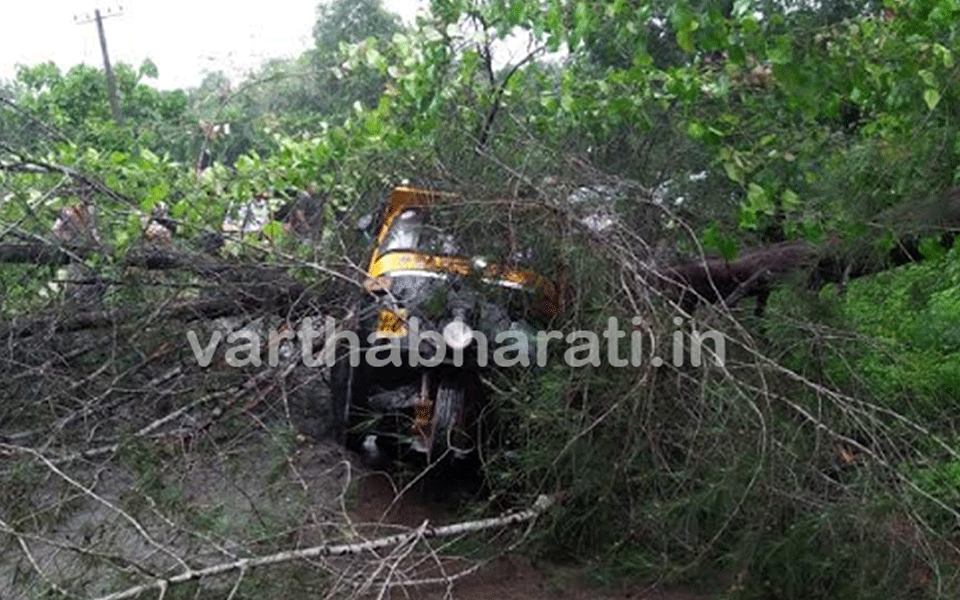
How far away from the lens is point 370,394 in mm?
5258

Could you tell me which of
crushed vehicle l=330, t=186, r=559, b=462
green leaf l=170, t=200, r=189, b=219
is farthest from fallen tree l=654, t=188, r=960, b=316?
green leaf l=170, t=200, r=189, b=219

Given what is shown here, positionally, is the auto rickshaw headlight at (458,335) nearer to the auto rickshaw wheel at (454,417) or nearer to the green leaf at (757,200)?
the auto rickshaw wheel at (454,417)

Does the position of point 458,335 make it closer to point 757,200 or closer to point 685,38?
point 757,200

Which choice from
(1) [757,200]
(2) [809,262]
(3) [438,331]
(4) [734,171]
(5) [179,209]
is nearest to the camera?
(1) [757,200]

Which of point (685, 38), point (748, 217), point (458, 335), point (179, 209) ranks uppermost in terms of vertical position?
point (685, 38)

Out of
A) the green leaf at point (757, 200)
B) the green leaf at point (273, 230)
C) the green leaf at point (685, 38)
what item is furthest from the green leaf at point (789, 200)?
the green leaf at point (273, 230)

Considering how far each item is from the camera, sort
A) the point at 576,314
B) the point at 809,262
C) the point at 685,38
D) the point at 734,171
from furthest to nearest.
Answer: the point at 809,262
the point at 734,171
the point at 576,314
the point at 685,38

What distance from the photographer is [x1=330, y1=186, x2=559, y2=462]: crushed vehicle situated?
4.93m

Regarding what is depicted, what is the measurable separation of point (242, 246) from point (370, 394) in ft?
3.17

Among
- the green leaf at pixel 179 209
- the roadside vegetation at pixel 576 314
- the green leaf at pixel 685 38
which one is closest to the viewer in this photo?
the roadside vegetation at pixel 576 314

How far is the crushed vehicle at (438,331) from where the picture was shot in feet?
16.2

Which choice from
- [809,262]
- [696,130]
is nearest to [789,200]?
[696,130]

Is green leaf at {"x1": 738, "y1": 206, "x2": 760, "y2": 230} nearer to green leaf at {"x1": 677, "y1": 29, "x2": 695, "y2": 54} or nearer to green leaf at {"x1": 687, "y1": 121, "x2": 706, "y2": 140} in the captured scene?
green leaf at {"x1": 687, "y1": 121, "x2": 706, "y2": 140}

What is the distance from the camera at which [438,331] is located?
5031 millimetres
